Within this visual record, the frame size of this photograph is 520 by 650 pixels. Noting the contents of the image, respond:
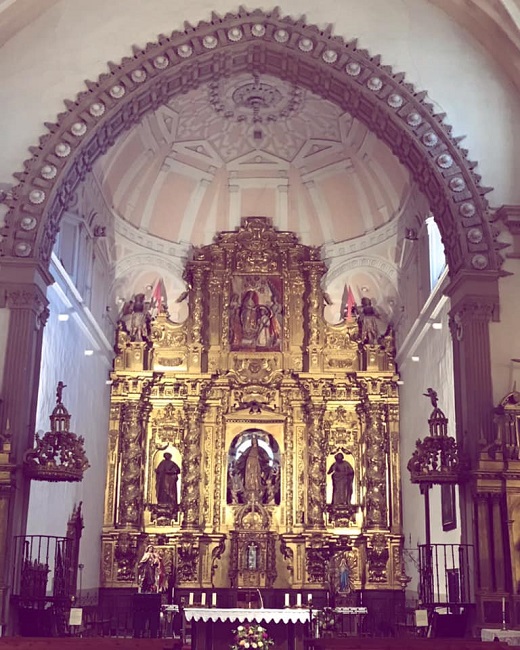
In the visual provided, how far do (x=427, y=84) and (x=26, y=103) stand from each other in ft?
23.6

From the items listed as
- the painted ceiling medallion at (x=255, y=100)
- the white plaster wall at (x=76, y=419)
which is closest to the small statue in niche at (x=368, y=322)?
the painted ceiling medallion at (x=255, y=100)

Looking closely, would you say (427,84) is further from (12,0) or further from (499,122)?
(12,0)

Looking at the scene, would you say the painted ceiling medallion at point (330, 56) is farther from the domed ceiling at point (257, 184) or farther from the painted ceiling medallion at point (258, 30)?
the domed ceiling at point (257, 184)

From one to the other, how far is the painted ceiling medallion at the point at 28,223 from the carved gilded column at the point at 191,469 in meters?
9.78

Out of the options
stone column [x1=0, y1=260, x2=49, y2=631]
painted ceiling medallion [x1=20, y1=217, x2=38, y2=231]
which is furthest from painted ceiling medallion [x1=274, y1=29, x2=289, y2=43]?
stone column [x1=0, y1=260, x2=49, y2=631]

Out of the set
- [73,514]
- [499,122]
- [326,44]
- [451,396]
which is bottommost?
[73,514]

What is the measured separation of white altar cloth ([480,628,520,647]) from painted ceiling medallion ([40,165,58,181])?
32.8 ft

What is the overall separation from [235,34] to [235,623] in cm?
1058

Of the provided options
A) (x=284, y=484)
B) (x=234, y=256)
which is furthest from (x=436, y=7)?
(x=284, y=484)

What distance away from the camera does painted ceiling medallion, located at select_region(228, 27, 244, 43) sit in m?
16.5

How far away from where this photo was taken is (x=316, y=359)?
2427 centimetres

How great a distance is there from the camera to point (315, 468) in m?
23.4

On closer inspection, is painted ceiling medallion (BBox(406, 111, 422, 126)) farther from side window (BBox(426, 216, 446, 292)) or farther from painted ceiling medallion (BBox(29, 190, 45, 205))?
painted ceiling medallion (BBox(29, 190, 45, 205))

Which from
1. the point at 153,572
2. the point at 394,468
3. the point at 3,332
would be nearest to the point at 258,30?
the point at 3,332
